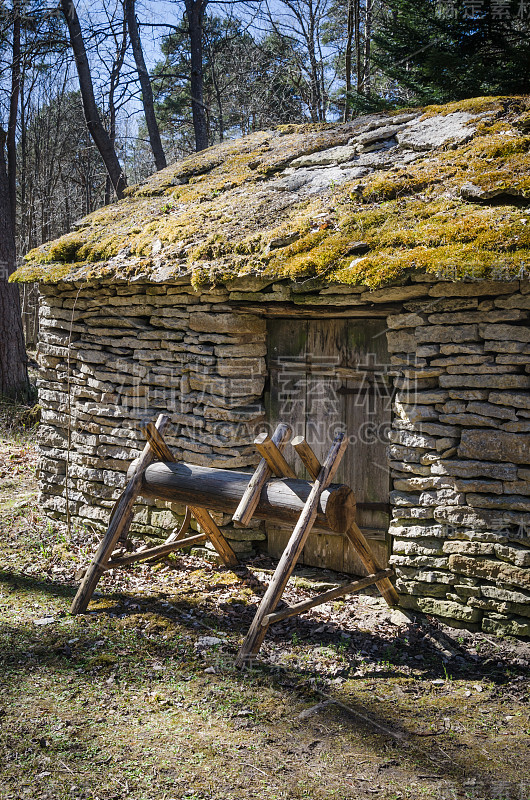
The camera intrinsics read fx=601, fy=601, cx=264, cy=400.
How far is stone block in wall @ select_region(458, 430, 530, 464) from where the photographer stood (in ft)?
12.3

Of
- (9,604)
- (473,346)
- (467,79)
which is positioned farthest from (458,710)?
(467,79)

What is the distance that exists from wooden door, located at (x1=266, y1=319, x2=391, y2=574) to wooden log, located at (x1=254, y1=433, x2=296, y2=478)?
104 centimetres

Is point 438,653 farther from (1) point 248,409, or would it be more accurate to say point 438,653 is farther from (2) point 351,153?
(2) point 351,153

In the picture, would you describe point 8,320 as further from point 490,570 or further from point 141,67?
point 490,570

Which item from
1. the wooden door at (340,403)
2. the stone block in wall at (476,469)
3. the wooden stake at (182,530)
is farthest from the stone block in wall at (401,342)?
the wooden stake at (182,530)

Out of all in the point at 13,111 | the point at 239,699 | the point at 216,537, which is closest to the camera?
the point at 239,699

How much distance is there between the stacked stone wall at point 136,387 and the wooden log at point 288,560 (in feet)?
4.99

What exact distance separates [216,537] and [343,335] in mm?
1910

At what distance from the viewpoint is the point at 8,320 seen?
10.7 m

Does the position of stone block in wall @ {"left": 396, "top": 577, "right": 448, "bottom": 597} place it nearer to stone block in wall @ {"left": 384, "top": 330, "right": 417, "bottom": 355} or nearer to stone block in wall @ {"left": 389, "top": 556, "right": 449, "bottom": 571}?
Answer: stone block in wall @ {"left": 389, "top": 556, "right": 449, "bottom": 571}

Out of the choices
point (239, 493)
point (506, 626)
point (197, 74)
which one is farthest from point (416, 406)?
point (197, 74)

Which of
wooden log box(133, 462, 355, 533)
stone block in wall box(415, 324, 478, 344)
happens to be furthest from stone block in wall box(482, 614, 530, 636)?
stone block in wall box(415, 324, 478, 344)

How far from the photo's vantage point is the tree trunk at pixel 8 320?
10.5 meters

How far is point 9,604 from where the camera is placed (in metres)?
4.58
